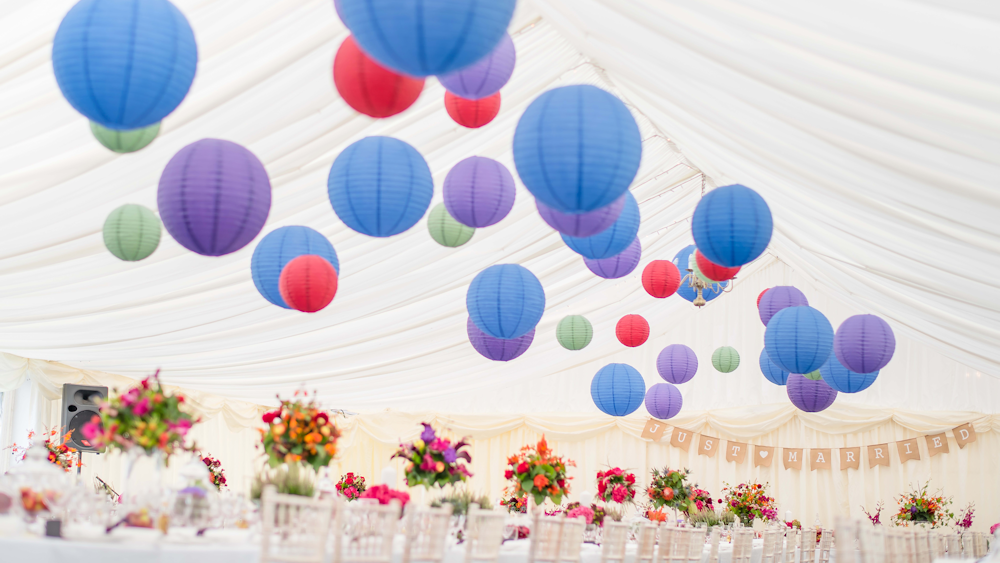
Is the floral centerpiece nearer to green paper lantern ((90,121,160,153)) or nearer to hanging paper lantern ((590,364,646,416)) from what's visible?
hanging paper lantern ((590,364,646,416))

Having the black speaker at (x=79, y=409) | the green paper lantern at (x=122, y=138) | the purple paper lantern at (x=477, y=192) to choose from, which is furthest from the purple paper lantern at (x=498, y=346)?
the black speaker at (x=79, y=409)

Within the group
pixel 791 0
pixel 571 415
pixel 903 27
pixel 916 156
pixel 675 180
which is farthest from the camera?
pixel 571 415

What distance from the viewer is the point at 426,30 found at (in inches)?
95.3

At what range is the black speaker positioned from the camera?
835 centimetres

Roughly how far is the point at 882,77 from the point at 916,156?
753mm

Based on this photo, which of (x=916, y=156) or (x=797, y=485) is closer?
(x=916, y=156)

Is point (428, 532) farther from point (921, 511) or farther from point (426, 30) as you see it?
point (921, 511)

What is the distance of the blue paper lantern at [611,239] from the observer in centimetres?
515

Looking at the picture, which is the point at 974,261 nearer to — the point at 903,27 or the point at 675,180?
the point at 903,27

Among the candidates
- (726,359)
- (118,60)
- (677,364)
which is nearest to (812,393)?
(677,364)

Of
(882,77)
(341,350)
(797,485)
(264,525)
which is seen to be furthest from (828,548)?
(264,525)

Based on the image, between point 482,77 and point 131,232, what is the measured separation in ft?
7.72

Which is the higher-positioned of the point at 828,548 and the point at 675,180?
the point at 675,180

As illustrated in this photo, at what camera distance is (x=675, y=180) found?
924 cm
